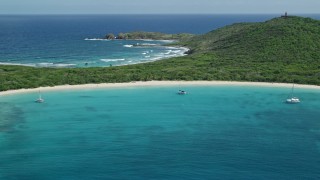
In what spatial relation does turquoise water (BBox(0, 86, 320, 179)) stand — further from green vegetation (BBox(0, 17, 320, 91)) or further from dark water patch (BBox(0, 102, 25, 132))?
green vegetation (BBox(0, 17, 320, 91))

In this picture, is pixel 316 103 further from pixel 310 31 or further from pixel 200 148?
pixel 310 31

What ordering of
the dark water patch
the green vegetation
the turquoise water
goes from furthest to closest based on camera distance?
the green vegetation
the dark water patch
the turquoise water

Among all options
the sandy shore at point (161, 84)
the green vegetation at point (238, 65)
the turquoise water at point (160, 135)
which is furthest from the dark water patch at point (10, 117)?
the sandy shore at point (161, 84)

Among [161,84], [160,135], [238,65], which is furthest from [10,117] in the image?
[238,65]

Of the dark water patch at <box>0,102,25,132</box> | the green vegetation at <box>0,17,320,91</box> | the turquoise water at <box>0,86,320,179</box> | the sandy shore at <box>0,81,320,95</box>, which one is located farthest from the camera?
the green vegetation at <box>0,17,320,91</box>

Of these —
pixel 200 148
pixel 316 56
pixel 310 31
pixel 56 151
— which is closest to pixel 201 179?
pixel 200 148

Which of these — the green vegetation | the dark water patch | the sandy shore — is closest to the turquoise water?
the dark water patch

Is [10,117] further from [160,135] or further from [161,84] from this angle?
[161,84]

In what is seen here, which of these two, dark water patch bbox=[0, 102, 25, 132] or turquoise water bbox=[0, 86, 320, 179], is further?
dark water patch bbox=[0, 102, 25, 132]
